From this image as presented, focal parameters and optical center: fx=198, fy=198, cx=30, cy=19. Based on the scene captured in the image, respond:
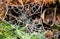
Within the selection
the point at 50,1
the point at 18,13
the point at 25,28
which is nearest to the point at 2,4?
the point at 18,13

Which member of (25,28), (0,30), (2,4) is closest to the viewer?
(0,30)

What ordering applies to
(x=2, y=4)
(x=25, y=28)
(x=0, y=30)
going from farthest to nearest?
(x=2, y=4) → (x=25, y=28) → (x=0, y=30)

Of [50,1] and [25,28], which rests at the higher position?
[50,1]

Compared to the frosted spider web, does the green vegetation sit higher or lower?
lower

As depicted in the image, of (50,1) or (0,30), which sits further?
(50,1)

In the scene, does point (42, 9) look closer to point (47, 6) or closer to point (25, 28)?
point (47, 6)

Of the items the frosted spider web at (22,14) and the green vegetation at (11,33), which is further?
the frosted spider web at (22,14)

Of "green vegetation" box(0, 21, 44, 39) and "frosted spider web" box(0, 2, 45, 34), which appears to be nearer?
"green vegetation" box(0, 21, 44, 39)

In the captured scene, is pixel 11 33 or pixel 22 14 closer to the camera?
pixel 11 33

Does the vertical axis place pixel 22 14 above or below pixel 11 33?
above

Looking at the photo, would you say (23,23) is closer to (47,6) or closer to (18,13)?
(18,13)

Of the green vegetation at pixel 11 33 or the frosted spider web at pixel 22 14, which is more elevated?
the frosted spider web at pixel 22 14
